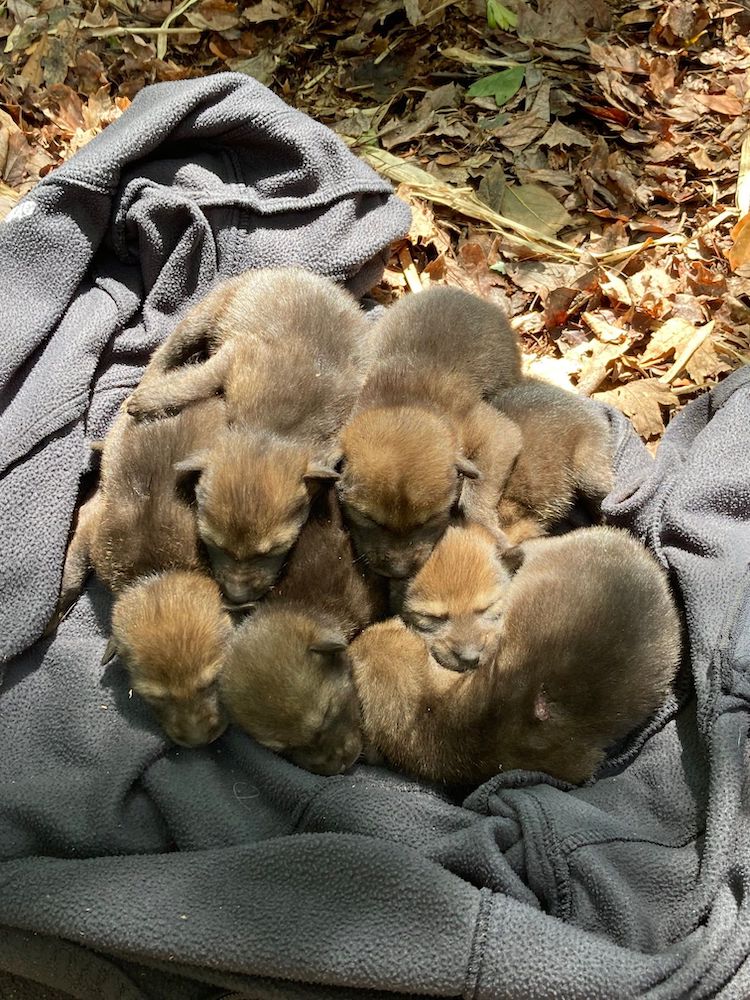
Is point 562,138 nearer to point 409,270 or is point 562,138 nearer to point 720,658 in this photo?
point 409,270

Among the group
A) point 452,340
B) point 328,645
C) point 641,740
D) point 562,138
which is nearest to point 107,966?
point 328,645

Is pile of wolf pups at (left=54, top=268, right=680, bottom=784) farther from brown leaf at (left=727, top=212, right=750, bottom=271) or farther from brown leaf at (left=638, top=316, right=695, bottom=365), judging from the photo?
brown leaf at (left=727, top=212, right=750, bottom=271)

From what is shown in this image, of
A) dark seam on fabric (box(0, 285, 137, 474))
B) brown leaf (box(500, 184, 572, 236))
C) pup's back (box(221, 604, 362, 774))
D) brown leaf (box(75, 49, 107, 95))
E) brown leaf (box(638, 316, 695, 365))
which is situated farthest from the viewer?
brown leaf (box(75, 49, 107, 95))

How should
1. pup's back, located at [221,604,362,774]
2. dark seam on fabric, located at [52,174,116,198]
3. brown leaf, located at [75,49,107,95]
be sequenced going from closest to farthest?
pup's back, located at [221,604,362,774], dark seam on fabric, located at [52,174,116,198], brown leaf, located at [75,49,107,95]

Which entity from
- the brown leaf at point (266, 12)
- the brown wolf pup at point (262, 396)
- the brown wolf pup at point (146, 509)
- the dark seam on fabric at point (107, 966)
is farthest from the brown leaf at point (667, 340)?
the dark seam on fabric at point (107, 966)

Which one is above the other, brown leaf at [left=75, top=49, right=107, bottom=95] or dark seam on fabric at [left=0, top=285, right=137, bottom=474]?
brown leaf at [left=75, top=49, right=107, bottom=95]

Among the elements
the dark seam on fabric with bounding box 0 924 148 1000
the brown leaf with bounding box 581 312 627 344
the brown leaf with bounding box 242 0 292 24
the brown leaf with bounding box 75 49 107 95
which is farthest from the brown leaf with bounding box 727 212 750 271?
the dark seam on fabric with bounding box 0 924 148 1000
